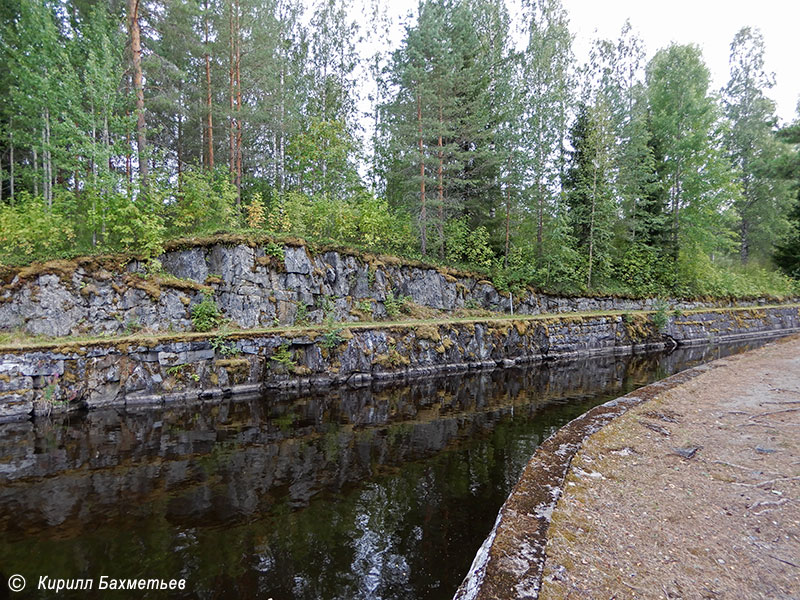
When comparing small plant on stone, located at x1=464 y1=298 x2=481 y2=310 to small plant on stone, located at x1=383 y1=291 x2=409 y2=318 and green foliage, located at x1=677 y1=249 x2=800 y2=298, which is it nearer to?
small plant on stone, located at x1=383 y1=291 x2=409 y2=318

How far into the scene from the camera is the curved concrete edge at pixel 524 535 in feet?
7.49

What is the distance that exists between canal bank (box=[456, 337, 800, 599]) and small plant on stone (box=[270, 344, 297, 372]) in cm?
719

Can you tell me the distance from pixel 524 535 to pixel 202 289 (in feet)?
34.3

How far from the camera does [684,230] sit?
881 inches

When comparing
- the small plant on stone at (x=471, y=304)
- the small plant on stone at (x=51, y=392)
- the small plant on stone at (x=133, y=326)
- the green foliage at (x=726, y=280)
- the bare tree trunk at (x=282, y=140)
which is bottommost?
the small plant on stone at (x=51, y=392)

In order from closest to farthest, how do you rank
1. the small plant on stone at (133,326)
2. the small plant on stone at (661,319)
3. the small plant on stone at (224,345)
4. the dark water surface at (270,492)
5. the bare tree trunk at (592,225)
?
1. the dark water surface at (270,492)
2. the small plant on stone at (224,345)
3. the small plant on stone at (133,326)
4. the small plant on stone at (661,319)
5. the bare tree trunk at (592,225)

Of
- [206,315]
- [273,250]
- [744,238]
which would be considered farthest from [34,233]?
[744,238]

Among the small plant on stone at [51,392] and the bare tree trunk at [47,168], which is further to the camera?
the bare tree trunk at [47,168]

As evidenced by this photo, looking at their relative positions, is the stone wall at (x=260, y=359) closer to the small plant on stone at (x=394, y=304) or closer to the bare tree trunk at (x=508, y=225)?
the small plant on stone at (x=394, y=304)

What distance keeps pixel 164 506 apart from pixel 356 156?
55.1ft

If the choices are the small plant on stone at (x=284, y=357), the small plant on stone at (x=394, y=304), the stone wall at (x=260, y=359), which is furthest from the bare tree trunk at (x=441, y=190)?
the small plant on stone at (x=284, y=357)

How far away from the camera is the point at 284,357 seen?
33.0 feet

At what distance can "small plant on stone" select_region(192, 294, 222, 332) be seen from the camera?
10.3 m

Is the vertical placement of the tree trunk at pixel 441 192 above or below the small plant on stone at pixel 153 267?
above
